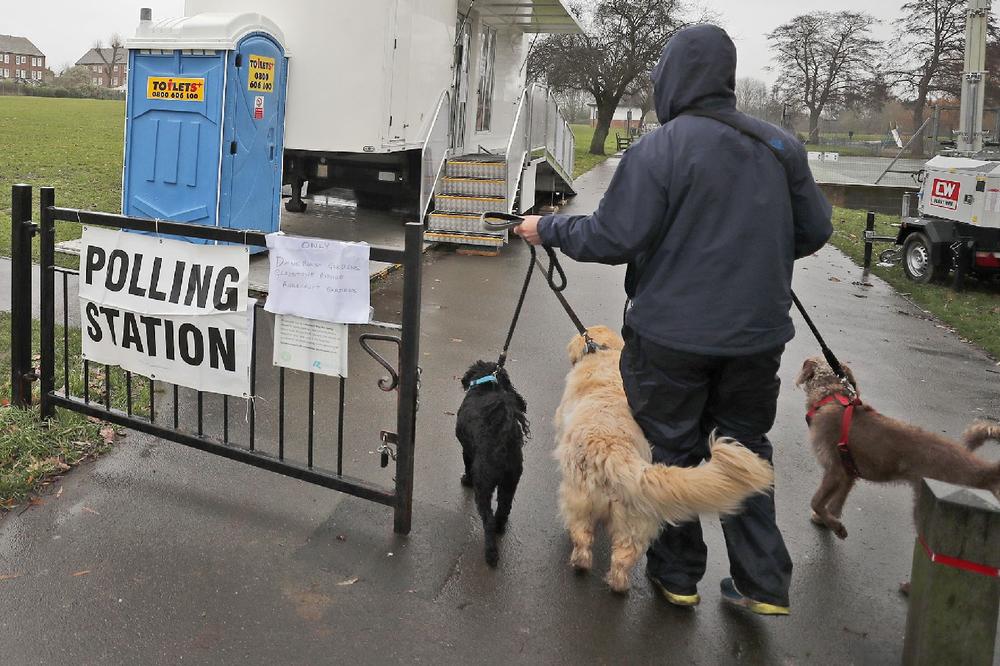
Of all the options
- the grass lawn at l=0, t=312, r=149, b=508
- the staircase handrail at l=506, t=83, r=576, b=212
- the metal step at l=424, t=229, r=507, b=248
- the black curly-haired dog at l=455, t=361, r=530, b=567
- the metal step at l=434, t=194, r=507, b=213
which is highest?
the staircase handrail at l=506, t=83, r=576, b=212

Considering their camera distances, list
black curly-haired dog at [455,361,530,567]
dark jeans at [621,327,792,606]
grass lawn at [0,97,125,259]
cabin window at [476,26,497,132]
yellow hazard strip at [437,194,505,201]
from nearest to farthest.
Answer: dark jeans at [621,327,792,606] < black curly-haired dog at [455,361,530,567] < yellow hazard strip at [437,194,505,201] < grass lawn at [0,97,125,259] < cabin window at [476,26,497,132]

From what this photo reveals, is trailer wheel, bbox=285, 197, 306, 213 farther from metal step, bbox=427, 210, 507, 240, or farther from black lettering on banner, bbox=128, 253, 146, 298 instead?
black lettering on banner, bbox=128, 253, 146, 298

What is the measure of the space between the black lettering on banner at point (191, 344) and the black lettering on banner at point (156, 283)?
191mm

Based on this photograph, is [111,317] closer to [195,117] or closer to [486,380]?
[486,380]

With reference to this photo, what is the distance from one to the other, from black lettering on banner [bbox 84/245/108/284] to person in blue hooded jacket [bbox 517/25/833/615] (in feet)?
8.41

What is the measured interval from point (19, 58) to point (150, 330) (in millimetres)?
151227

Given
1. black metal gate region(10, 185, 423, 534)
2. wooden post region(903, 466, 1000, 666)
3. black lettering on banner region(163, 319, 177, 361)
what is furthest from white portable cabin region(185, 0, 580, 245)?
wooden post region(903, 466, 1000, 666)

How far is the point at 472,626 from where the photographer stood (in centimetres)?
335

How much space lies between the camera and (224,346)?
420 centimetres

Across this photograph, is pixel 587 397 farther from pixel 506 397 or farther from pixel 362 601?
pixel 362 601

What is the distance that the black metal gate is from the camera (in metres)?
3.86

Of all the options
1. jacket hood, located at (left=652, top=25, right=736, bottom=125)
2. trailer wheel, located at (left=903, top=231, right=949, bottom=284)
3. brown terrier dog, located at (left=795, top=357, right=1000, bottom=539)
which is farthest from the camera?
trailer wheel, located at (left=903, top=231, right=949, bottom=284)

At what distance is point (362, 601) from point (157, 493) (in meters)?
1.48

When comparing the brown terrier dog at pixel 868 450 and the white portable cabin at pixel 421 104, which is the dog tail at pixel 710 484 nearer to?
the brown terrier dog at pixel 868 450
